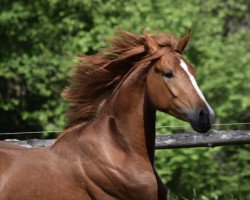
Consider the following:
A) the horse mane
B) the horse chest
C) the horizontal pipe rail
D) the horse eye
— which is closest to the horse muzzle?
the horse eye

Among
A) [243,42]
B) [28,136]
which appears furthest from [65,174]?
[28,136]

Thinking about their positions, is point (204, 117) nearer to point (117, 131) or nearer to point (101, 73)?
point (117, 131)

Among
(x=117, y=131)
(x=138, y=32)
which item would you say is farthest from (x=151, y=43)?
(x=138, y=32)

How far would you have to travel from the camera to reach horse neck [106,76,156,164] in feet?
16.3

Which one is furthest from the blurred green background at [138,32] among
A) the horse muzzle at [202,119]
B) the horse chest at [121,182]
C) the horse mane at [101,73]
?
the horse muzzle at [202,119]

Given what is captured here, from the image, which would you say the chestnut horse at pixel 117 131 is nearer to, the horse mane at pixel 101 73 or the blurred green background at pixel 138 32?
the horse mane at pixel 101 73

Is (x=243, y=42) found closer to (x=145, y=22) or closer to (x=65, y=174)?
(x=145, y=22)

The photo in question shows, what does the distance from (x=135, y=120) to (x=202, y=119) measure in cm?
51

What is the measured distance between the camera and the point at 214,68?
32.1 feet

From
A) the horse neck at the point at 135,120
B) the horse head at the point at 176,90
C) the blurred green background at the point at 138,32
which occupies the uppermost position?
the horse head at the point at 176,90

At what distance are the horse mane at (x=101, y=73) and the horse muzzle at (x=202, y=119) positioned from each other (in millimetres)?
611

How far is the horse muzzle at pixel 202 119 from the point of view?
15.3 ft

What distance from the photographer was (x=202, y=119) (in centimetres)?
467

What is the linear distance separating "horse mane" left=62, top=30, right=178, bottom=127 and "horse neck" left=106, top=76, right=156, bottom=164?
0.15 m
